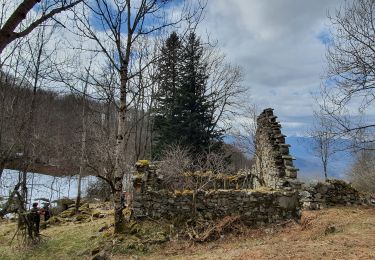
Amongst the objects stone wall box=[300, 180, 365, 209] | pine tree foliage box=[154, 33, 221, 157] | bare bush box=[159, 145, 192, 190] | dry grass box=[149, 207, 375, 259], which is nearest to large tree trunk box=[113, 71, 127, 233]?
dry grass box=[149, 207, 375, 259]

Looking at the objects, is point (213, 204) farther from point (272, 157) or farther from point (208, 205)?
point (272, 157)

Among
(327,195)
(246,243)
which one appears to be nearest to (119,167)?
(246,243)

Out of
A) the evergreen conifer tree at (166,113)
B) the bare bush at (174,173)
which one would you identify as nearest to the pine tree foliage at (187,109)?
the evergreen conifer tree at (166,113)

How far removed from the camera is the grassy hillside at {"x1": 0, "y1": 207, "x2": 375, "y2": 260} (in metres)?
6.57

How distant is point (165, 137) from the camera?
2305 centimetres

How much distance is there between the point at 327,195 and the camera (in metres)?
11.4

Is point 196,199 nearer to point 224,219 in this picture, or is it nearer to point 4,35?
point 224,219

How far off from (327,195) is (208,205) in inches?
177

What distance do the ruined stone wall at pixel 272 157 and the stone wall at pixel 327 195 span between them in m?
1.01

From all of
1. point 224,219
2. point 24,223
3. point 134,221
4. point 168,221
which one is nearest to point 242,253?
point 224,219

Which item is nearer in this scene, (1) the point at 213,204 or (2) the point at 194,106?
(1) the point at 213,204

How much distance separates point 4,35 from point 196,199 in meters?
7.90

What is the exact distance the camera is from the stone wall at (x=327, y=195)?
11297 millimetres

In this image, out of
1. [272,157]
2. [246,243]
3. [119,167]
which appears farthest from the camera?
[272,157]
